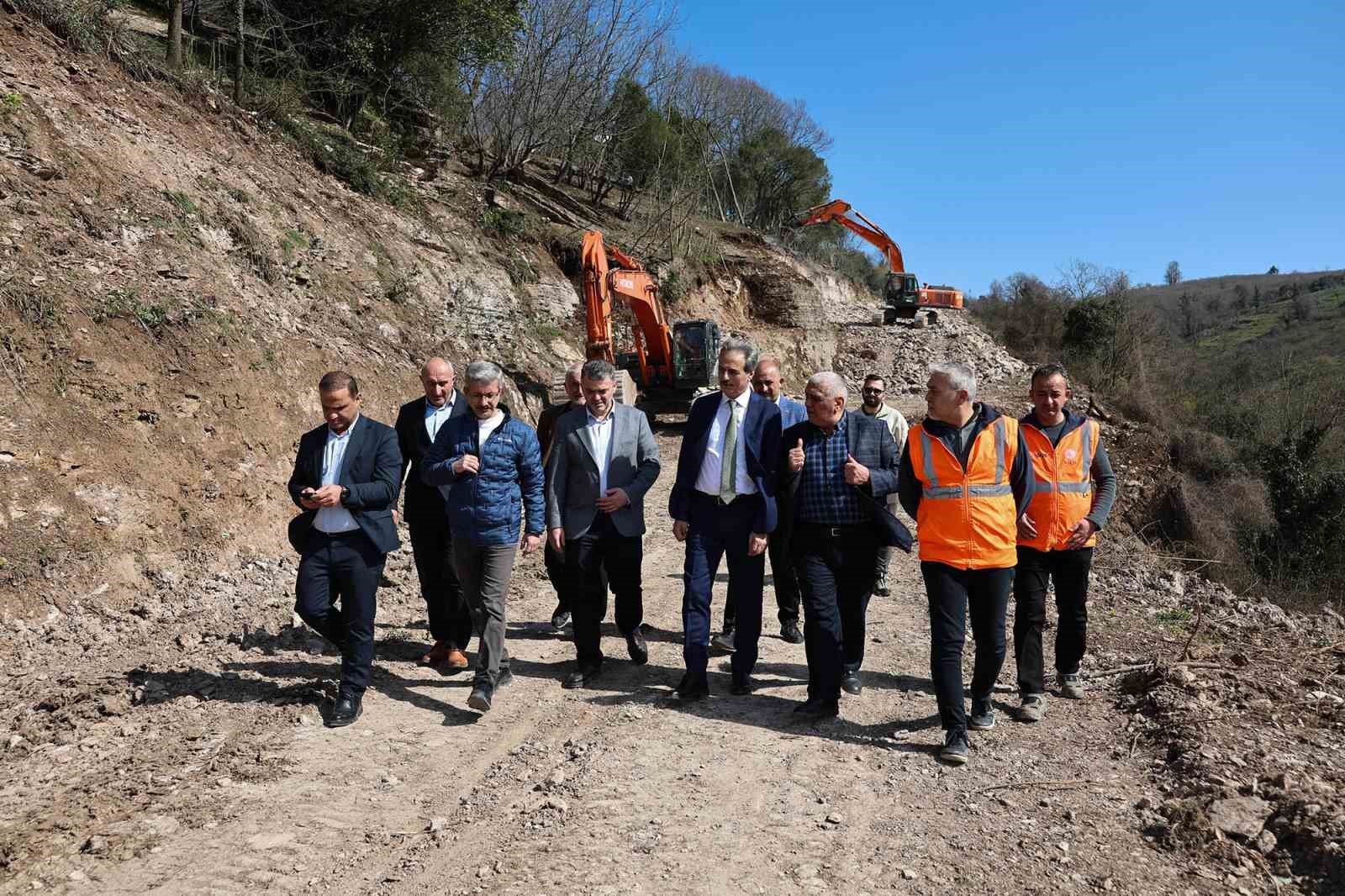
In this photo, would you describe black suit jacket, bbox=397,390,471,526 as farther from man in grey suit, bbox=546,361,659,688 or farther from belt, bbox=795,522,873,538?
belt, bbox=795,522,873,538

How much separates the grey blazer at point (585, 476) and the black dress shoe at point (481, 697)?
100 cm

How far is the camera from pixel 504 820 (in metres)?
3.73

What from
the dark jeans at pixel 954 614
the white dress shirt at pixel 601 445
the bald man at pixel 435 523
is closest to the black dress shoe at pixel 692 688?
the white dress shirt at pixel 601 445

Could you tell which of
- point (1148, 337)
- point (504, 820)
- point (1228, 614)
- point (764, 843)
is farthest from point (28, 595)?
point (1148, 337)

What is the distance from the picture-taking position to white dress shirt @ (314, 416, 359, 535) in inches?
182

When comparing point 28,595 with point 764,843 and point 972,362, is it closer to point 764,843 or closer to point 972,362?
point 764,843

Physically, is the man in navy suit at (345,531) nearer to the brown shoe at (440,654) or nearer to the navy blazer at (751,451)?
the brown shoe at (440,654)

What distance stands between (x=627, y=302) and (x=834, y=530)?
12.0m

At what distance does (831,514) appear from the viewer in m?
4.68

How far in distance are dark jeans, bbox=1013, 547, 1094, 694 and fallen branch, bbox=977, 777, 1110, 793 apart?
881 mm

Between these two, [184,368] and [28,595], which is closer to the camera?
[28,595]

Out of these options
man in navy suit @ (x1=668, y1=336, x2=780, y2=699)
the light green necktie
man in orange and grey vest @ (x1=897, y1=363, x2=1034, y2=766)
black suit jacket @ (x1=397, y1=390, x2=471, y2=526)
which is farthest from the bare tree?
man in orange and grey vest @ (x1=897, y1=363, x2=1034, y2=766)

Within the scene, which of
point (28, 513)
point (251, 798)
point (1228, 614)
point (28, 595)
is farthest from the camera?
point (1228, 614)

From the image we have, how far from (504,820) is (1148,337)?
2768 cm
